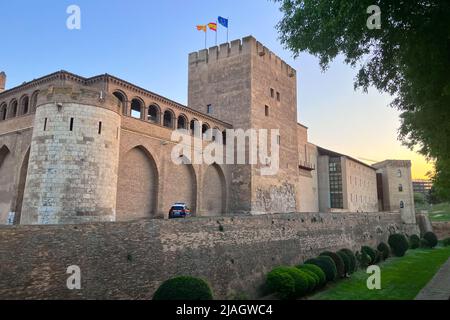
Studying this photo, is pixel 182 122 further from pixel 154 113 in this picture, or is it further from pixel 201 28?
pixel 201 28

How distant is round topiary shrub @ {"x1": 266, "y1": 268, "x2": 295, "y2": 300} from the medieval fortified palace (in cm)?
104

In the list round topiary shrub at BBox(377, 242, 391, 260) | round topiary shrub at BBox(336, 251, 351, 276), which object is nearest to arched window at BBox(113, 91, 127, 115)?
round topiary shrub at BBox(336, 251, 351, 276)

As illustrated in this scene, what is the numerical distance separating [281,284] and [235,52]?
68.4 feet

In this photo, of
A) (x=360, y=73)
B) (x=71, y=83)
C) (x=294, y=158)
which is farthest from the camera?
(x=294, y=158)

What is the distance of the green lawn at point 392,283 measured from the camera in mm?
16719

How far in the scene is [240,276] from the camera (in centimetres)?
1581

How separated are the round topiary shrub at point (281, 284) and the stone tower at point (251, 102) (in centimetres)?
1127

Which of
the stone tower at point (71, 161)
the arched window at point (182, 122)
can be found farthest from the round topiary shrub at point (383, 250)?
the stone tower at point (71, 161)

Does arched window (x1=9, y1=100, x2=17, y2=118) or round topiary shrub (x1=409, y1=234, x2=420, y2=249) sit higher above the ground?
arched window (x1=9, y1=100, x2=17, y2=118)

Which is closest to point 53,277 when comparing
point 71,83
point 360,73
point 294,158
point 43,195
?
point 43,195

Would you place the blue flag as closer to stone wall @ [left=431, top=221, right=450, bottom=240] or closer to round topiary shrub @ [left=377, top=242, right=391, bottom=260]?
round topiary shrub @ [left=377, top=242, right=391, bottom=260]

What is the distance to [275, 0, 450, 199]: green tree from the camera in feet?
28.8
